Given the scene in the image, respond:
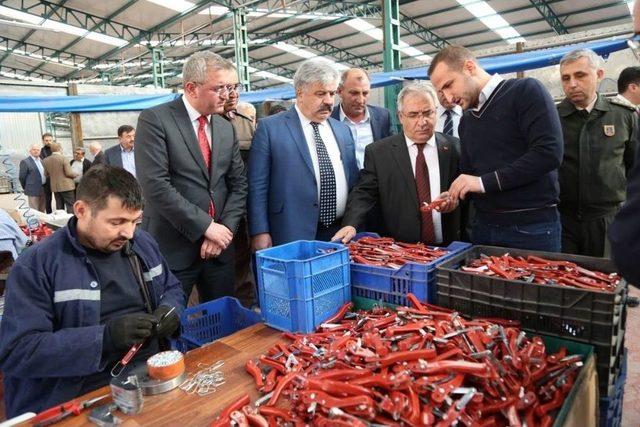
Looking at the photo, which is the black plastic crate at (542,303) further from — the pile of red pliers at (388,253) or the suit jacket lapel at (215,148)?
the suit jacket lapel at (215,148)

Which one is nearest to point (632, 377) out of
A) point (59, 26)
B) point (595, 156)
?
point (595, 156)

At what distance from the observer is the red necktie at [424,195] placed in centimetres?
262

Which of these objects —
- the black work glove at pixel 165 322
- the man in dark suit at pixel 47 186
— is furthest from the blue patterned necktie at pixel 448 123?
the man in dark suit at pixel 47 186

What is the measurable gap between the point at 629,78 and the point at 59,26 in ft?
46.3

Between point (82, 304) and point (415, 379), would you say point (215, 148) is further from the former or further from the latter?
point (415, 379)

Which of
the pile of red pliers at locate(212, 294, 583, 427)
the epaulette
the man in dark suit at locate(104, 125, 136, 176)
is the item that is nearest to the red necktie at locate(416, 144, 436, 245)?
the pile of red pliers at locate(212, 294, 583, 427)

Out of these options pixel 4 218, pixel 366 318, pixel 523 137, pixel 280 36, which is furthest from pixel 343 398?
pixel 280 36

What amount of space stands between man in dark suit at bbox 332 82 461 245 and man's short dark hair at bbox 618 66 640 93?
78.1 inches

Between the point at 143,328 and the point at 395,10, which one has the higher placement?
the point at 395,10

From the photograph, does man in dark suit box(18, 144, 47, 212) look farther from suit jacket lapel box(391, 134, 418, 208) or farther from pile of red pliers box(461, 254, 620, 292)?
pile of red pliers box(461, 254, 620, 292)

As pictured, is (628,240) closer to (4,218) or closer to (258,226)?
(258,226)

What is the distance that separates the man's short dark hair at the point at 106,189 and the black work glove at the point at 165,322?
0.43 metres

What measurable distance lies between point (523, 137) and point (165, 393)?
197cm

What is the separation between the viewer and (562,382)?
130 centimetres
